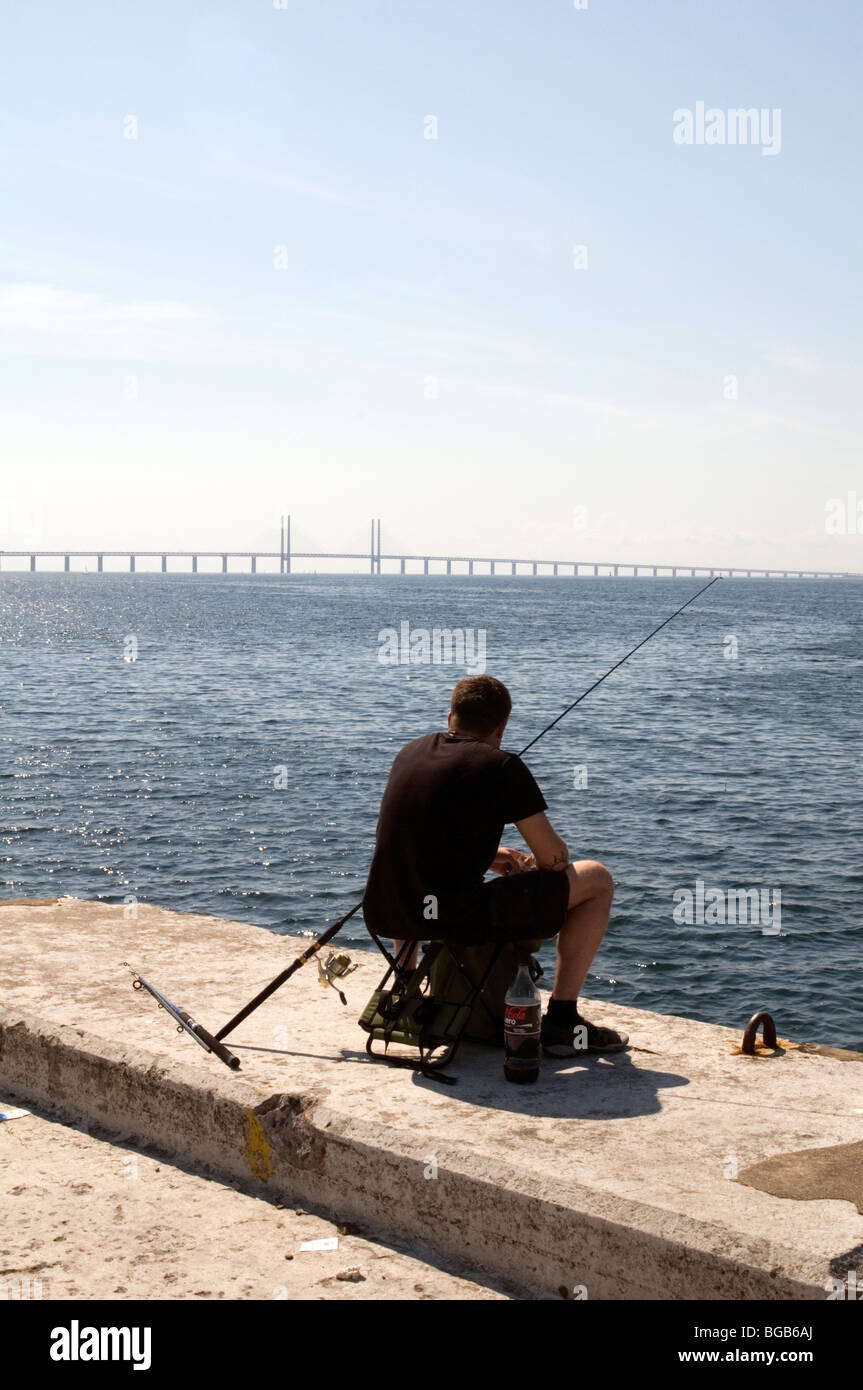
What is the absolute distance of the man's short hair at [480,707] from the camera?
4.43m

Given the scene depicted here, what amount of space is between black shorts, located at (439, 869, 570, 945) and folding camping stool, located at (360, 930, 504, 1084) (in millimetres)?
96

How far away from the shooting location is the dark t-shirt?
4.22 metres

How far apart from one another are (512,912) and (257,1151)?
3.67 ft

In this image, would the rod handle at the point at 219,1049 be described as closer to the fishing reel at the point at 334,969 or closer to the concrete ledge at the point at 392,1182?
the concrete ledge at the point at 392,1182

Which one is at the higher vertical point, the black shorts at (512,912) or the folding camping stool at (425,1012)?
the black shorts at (512,912)

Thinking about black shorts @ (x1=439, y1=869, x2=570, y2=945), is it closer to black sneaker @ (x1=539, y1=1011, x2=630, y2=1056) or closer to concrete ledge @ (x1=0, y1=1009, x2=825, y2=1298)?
black sneaker @ (x1=539, y1=1011, x2=630, y2=1056)

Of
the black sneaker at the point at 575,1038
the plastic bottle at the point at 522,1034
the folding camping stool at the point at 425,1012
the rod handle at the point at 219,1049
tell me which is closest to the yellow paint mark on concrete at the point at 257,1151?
the rod handle at the point at 219,1049

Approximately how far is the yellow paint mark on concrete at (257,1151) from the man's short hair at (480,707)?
4.88 ft

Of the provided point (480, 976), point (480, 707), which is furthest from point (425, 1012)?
point (480, 707)

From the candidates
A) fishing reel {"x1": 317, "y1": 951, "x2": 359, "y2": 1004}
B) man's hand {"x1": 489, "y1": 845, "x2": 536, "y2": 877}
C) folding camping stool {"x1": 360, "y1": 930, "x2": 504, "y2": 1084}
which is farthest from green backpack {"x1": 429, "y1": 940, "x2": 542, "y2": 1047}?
fishing reel {"x1": 317, "y1": 951, "x2": 359, "y2": 1004}

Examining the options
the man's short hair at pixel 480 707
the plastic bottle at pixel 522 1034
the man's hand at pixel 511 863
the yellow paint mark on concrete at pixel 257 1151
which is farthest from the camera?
the man's hand at pixel 511 863
